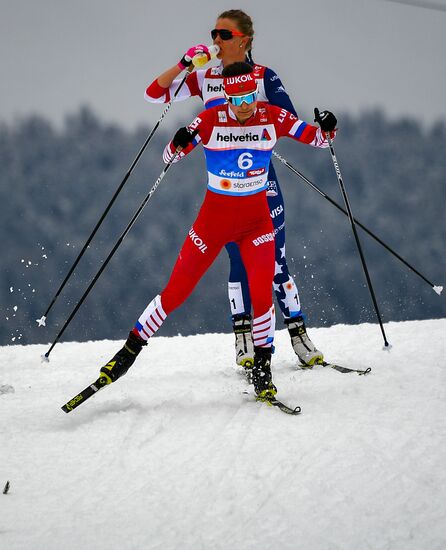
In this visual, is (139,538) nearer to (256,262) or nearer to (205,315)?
(256,262)

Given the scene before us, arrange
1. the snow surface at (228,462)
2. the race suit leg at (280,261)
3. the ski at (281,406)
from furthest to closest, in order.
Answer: the race suit leg at (280,261) → the ski at (281,406) → the snow surface at (228,462)

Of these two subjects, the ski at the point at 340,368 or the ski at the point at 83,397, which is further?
the ski at the point at 340,368

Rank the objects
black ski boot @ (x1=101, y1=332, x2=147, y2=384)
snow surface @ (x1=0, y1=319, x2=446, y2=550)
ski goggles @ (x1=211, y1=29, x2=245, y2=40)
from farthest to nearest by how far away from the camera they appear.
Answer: ski goggles @ (x1=211, y1=29, x2=245, y2=40) < black ski boot @ (x1=101, y1=332, x2=147, y2=384) < snow surface @ (x1=0, y1=319, x2=446, y2=550)

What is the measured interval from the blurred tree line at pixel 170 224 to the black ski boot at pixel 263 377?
1850 centimetres

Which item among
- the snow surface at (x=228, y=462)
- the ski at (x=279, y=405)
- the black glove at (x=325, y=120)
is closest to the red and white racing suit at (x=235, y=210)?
the black glove at (x=325, y=120)

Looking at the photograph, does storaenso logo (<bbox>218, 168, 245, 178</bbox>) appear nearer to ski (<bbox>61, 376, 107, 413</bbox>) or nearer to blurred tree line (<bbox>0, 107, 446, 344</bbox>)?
ski (<bbox>61, 376, 107, 413</bbox>)

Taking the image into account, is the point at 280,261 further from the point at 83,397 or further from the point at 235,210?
the point at 83,397

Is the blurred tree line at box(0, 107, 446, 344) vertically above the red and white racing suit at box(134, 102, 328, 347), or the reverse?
the red and white racing suit at box(134, 102, 328, 347)

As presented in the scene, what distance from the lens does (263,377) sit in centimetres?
326

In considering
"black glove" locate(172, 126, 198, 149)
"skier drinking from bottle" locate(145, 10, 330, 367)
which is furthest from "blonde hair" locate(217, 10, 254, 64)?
"black glove" locate(172, 126, 198, 149)

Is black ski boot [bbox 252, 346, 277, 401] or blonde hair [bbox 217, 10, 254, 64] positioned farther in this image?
blonde hair [bbox 217, 10, 254, 64]

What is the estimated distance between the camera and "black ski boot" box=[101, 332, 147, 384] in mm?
3217

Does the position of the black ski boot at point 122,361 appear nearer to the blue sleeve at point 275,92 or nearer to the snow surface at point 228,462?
the snow surface at point 228,462

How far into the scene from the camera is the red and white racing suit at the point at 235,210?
3242mm
